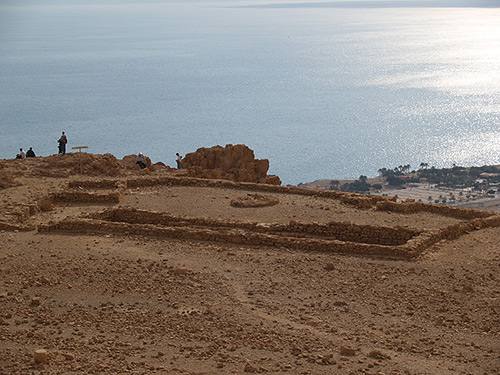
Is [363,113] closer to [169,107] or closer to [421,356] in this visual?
[169,107]

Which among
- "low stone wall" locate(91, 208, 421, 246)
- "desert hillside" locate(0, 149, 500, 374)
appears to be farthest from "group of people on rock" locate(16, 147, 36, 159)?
"low stone wall" locate(91, 208, 421, 246)

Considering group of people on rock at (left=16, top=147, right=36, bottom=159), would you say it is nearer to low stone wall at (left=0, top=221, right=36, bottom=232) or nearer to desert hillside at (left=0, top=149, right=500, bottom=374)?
desert hillside at (left=0, top=149, right=500, bottom=374)

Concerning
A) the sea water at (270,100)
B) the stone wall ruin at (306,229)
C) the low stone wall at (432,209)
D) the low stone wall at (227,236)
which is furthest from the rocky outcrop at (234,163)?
the sea water at (270,100)

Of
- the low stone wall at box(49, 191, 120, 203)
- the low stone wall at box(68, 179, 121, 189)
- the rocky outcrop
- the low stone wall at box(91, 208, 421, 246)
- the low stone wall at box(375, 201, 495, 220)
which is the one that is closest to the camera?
the low stone wall at box(91, 208, 421, 246)

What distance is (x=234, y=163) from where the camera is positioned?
1169 inches

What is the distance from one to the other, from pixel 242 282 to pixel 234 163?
16580 mm

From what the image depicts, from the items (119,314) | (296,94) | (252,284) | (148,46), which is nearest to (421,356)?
(252,284)

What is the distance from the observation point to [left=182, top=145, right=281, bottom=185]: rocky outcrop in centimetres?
2897

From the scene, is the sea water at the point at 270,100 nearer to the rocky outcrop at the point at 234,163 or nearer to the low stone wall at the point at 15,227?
the rocky outcrop at the point at 234,163

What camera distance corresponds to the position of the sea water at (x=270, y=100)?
75.6 metres

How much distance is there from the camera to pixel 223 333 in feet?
36.1

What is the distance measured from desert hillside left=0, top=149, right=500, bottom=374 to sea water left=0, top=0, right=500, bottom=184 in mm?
45651

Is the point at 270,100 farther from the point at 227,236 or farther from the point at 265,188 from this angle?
the point at 227,236

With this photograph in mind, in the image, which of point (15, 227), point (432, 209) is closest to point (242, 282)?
point (15, 227)
